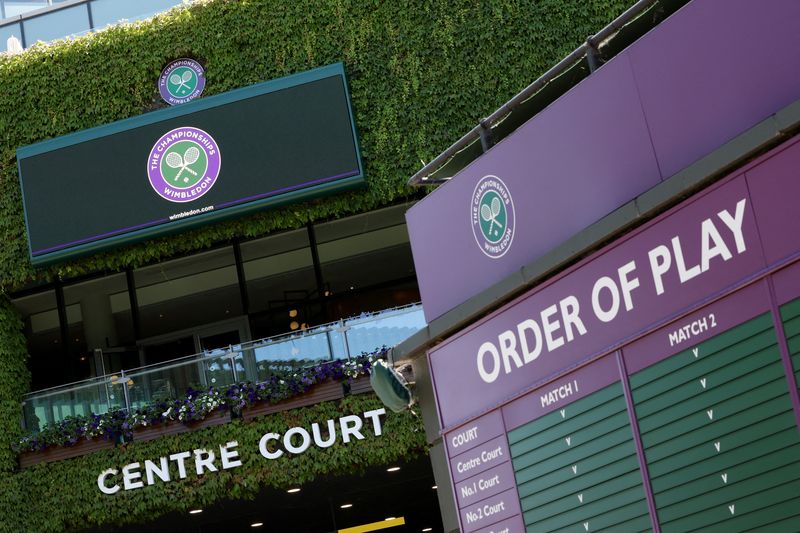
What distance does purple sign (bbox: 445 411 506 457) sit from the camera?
26.6 feet

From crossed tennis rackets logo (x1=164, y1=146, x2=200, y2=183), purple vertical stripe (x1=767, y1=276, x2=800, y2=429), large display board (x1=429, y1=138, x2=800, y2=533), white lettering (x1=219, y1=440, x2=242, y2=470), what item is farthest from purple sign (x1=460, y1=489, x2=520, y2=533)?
crossed tennis rackets logo (x1=164, y1=146, x2=200, y2=183)

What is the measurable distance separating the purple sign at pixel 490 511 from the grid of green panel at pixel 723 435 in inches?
56.7

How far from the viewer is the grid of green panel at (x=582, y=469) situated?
6.85 m

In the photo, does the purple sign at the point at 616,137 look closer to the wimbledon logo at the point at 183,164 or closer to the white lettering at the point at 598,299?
the white lettering at the point at 598,299

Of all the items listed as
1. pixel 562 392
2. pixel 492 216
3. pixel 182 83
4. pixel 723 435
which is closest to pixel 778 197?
pixel 723 435

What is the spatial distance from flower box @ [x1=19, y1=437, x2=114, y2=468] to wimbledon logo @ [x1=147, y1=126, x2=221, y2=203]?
4.51 m

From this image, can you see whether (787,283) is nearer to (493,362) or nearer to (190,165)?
(493,362)

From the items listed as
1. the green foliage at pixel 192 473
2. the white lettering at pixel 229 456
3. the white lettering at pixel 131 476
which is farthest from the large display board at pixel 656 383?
the white lettering at pixel 131 476

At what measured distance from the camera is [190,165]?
2159cm

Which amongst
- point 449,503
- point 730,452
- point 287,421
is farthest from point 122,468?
point 730,452

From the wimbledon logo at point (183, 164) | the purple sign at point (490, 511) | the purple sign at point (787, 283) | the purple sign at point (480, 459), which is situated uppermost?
the wimbledon logo at point (183, 164)

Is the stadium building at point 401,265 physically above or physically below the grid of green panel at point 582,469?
above

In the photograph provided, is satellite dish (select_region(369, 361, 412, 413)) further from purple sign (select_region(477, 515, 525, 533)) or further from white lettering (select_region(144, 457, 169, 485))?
white lettering (select_region(144, 457, 169, 485))

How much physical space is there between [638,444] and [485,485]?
1.72m
